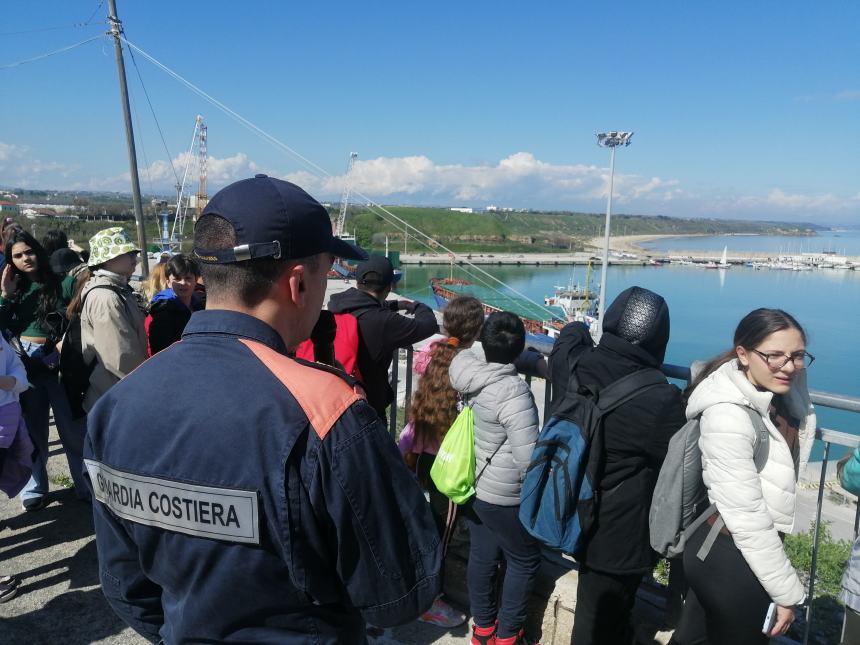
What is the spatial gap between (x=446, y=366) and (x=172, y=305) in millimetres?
1889

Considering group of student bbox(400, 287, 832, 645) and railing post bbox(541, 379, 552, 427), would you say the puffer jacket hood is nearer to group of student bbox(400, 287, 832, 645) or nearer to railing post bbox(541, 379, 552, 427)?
group of student bbox(400, 287, 832, 645)

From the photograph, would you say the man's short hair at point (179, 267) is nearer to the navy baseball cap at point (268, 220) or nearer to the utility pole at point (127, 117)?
the navy baseball cap at point (268, 220)

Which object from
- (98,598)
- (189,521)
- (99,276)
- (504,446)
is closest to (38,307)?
(99,276)

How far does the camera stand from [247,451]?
1.07m

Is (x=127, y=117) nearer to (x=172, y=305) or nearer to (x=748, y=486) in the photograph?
(x=172, y=305)

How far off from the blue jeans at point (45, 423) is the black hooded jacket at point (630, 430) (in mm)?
3597

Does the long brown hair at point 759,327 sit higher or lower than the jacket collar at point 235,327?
lower

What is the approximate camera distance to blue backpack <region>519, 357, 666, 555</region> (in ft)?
7.69

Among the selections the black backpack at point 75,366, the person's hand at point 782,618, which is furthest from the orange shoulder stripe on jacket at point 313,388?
the black backpack at point 75,366

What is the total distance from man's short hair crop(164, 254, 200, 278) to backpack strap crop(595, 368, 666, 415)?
117 inches

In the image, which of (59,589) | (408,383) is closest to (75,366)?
(59,589)

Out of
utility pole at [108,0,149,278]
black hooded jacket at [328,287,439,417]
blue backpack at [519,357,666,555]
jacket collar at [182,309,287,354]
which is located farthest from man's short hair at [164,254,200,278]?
utility pole at [108,0,149,278]

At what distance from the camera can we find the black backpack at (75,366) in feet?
11.9

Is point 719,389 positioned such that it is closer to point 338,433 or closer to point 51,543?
point 338,433
